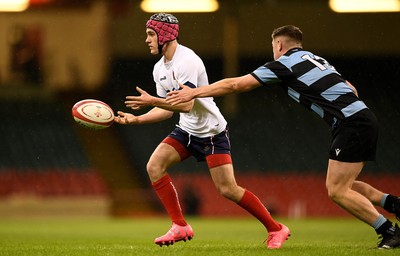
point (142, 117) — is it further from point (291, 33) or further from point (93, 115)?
point (291, 33)

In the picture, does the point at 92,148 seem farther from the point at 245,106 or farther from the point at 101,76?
the point at 245,106

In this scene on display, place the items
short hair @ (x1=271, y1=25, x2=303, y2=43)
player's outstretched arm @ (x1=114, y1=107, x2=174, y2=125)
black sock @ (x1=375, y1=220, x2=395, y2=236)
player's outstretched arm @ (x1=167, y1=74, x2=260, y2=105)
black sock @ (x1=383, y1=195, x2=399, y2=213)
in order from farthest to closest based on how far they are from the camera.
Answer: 1. player's outstretched arm @ (x1=114, y1=107, x2=174, y2=125)
2. black sock @ (x1=383, y1=195, x2=399, y2=213)
3. short hair @ (x1=271, y1=25, x2=303, y2=43)
4. black sock @ (x1=375, y1=220, x2=395, y2=236)
5. player's outstretched arm @ (x1=167, y1=74, x2=260, y2=105)

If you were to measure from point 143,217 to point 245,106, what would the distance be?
4.08 meters

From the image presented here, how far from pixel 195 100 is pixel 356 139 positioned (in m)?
1.39

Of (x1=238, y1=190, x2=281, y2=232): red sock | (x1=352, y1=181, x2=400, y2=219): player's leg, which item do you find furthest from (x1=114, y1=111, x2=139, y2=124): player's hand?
(x1=352, y1=181, x2=400, y2=219): player's leg

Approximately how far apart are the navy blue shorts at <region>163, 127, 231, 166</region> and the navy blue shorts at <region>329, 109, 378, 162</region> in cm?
104

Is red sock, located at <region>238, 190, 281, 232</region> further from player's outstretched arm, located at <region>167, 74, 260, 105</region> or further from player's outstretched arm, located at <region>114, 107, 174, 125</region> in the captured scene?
player's outstretched arm, located at <region>167, 74, 260, 105</region>

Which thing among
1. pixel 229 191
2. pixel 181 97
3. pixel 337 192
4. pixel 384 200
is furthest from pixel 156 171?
Answer: pixel 384 200

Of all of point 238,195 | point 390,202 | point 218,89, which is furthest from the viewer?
point 238,195

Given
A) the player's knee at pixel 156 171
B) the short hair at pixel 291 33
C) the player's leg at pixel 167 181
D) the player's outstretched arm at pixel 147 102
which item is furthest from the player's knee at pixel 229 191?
the short hair at pixel 291 33

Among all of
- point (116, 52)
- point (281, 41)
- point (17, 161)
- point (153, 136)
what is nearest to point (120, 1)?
point (116, 52)

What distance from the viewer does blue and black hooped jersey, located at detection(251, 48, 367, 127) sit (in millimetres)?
5551

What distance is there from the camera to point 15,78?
20.6 meters

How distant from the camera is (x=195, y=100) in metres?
6.28
